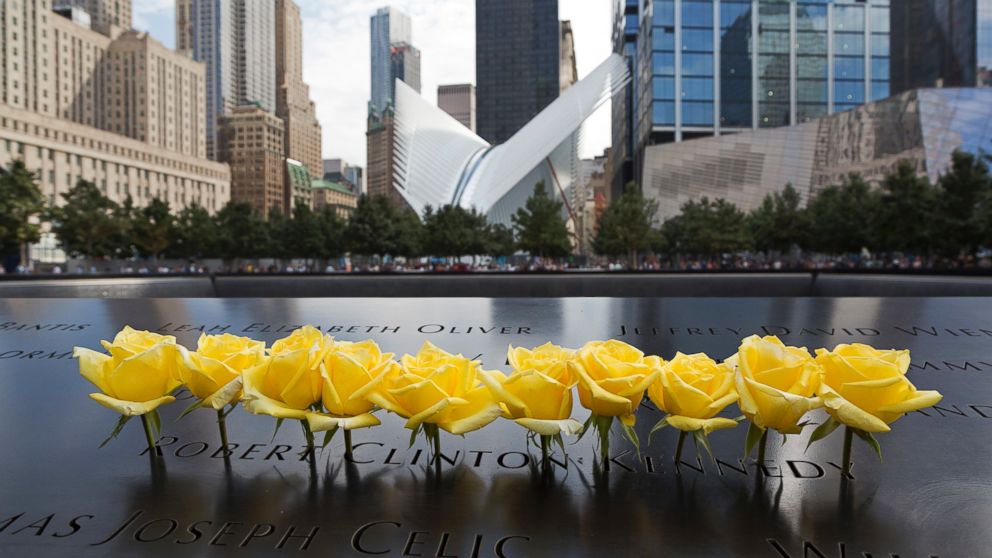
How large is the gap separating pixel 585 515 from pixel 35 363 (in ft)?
11.8

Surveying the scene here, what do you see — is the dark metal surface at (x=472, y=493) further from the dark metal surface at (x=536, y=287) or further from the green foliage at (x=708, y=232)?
the green foliage at (x=708, y=232)

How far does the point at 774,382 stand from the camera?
5.21ft

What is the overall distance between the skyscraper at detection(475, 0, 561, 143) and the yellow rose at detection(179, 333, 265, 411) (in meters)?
190

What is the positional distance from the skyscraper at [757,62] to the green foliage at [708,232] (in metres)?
26.5

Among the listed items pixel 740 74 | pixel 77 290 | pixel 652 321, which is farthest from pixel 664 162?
pixel 652 321

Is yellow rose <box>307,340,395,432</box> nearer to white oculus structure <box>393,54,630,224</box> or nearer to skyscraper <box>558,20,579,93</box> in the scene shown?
white oculus structure <box>393,54,630,224</box>

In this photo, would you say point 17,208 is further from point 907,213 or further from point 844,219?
point 844,219

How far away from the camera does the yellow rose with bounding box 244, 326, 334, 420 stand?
63.9 inches

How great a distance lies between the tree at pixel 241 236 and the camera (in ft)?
187

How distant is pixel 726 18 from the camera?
82.4 m

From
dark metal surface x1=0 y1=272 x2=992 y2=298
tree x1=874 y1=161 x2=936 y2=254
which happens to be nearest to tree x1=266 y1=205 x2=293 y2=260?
dark metal surface x1=0 y1=272 x2=992 y2=298

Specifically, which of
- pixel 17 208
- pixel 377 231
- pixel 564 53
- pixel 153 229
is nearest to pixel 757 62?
pixel 377 231

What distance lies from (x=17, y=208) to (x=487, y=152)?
49.5 m

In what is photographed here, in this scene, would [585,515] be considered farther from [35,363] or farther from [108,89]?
[108,89]
